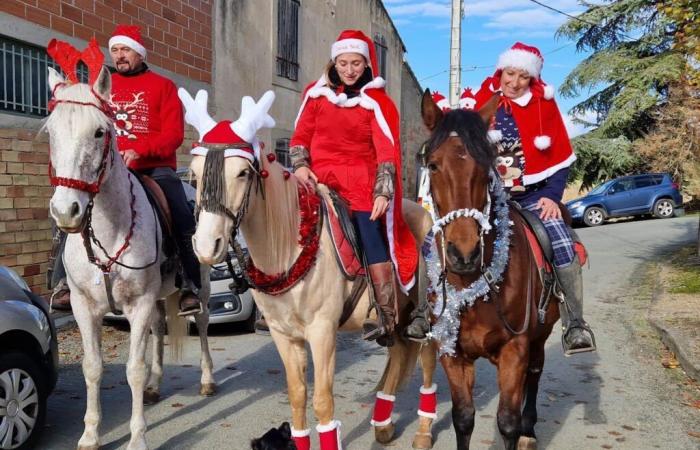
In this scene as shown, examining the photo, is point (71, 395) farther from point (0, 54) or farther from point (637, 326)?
point (637, 326)

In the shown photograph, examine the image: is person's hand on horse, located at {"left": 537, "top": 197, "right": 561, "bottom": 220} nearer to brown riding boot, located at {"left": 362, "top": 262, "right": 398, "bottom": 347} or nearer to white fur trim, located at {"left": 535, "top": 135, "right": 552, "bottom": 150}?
white fur trim, located at {"left": 535, "top": 135, "right": 552, "bottom": 150}

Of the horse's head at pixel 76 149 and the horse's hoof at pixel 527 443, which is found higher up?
the horse's head at pixel 76 149

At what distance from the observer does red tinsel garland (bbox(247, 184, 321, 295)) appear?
3879 mm

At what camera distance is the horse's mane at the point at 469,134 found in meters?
3.36

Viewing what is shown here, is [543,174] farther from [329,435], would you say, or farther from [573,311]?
[329,435]

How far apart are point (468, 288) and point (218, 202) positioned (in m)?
1.44

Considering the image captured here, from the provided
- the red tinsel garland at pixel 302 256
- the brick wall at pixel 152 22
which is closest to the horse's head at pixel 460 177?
the red tinsel garland at pixel 302 256

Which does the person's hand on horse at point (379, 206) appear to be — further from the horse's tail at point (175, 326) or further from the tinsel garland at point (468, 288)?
the horse's tail at point (175, 326)

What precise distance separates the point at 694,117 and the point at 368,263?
42.7ft

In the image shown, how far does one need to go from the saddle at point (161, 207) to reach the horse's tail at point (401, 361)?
6.34 feet

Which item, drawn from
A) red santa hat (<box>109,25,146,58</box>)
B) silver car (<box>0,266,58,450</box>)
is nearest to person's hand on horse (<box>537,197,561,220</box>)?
red santa hat (<box>109,25,146,58</box>)

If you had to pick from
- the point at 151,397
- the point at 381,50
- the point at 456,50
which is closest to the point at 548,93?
the point at 151,397

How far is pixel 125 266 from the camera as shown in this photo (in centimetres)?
453

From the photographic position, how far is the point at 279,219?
3.83 metres
